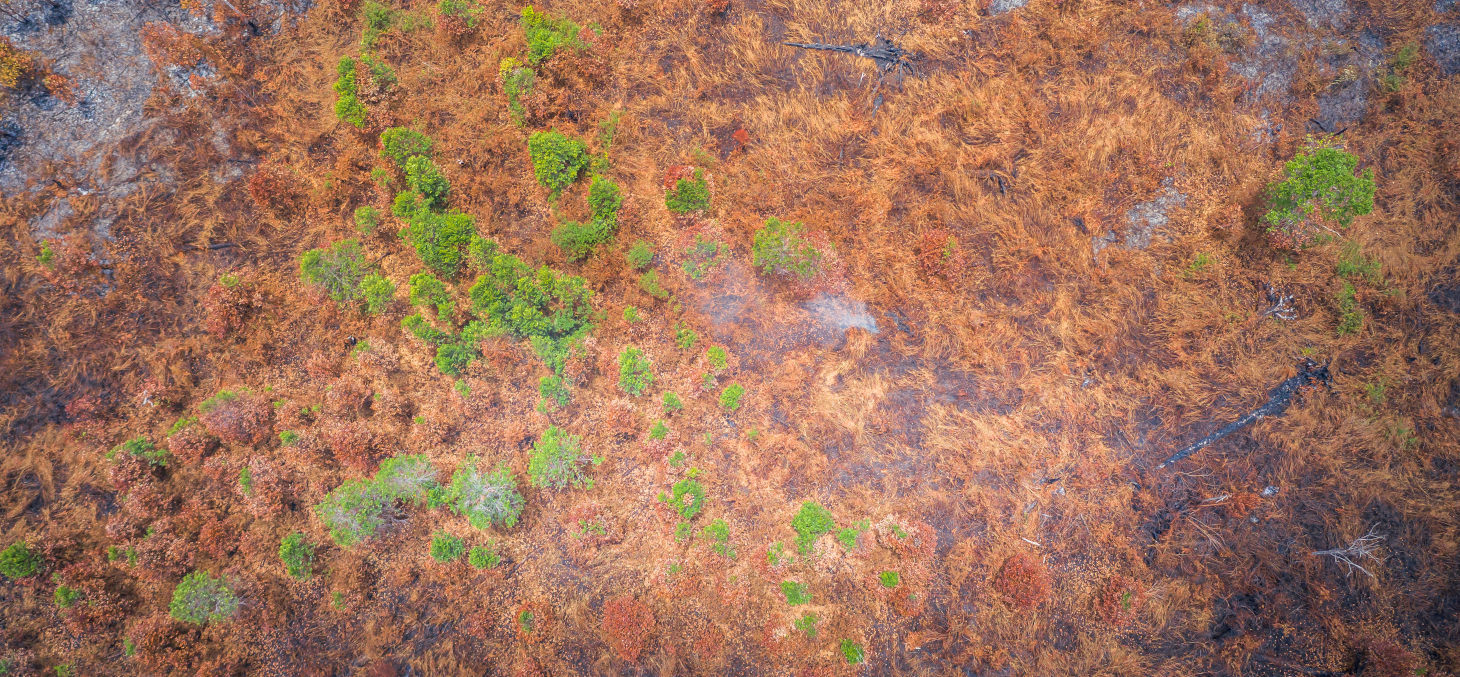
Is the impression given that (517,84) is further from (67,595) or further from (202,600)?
(67,595)

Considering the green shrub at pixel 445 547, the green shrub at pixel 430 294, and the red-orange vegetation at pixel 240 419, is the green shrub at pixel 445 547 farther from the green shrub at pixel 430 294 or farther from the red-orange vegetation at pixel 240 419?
the green shrub at pixel 430 294

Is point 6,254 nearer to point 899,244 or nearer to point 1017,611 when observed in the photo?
point 899,244

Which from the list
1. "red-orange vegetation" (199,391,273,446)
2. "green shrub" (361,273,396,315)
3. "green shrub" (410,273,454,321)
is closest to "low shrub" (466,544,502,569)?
"green shrub" (410,273,454,321)

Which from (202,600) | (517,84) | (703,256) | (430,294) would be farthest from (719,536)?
(517,84)

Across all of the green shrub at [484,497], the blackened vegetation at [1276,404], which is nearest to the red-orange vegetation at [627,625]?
the green shrub at [484,497]

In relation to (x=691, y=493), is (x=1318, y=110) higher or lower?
higher

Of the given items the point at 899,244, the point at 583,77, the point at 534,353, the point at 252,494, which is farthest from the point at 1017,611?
the point at 252,494

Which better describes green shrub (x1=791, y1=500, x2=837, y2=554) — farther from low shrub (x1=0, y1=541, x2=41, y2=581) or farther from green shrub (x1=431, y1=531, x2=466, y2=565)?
low shrub (x1=0, y1=541, x2=41, y2=581)
